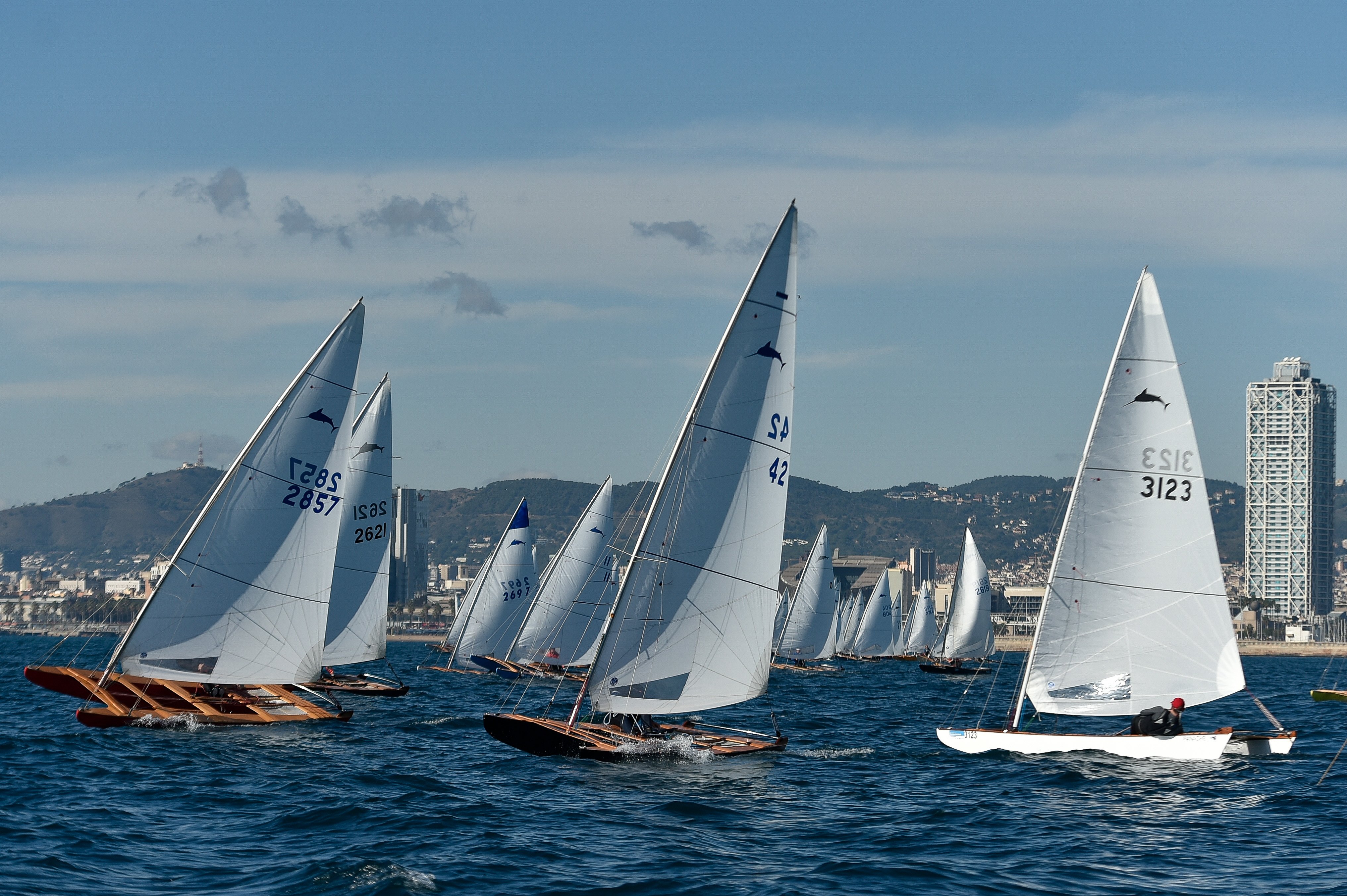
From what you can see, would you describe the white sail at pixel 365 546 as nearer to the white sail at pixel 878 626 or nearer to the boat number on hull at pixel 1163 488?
the boat number on hull at pixel 1163 488

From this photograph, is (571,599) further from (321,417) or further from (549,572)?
(321,417)

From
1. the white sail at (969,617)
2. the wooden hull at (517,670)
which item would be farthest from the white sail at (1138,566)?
the white sail at (969,617)

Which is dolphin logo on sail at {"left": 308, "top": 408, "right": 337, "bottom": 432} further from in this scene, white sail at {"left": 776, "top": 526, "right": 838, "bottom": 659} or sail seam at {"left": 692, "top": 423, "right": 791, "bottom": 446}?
white sail at {"left": 776, "top": 526, "right": 838, "bottom": 659}

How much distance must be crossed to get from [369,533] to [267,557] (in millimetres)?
11563

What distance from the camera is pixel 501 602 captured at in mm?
65250

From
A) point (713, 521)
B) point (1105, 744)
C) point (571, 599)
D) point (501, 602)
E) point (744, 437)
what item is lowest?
point (1105, 744)

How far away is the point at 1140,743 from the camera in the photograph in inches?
1139

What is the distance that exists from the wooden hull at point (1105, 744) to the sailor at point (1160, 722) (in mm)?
133

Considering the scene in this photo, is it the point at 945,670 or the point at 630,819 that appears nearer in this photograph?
the point at 630,819

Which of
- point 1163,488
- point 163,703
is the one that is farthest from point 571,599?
point 1163,488

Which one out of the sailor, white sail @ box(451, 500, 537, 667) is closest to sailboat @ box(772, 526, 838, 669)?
white sail @ box(451, 500, 537, 667)

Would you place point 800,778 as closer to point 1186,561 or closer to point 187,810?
point 1186,561

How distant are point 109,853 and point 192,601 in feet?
48.9

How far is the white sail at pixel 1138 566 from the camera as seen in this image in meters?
29.7
